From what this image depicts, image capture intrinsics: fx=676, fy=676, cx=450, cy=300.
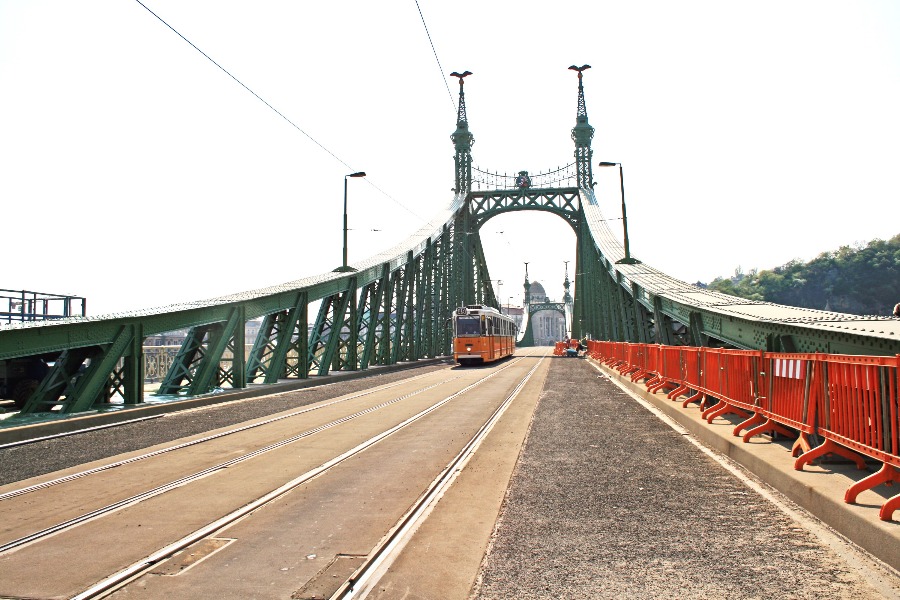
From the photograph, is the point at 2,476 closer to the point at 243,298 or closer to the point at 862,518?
the point at 862,518

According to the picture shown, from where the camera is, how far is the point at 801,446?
6.48 meters

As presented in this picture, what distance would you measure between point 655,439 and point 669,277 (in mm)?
16809

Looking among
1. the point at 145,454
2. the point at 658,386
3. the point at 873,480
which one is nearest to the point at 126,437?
the point at 145,454

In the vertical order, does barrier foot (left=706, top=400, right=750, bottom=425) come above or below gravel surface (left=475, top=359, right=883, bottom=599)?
above

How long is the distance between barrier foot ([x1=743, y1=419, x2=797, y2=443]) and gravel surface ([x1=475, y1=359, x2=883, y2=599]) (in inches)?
24.1

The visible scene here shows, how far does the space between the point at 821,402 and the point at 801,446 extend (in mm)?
642

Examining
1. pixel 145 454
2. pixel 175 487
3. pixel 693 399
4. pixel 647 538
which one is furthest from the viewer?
pixel 693 399

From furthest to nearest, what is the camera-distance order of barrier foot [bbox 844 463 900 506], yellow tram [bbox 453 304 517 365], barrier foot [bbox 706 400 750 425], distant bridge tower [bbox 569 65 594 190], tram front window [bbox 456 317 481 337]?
distant bridge tower [bbox 569 65 594 190] → tram front window [bbox 456 317 481 337] → yellow tram [bbox 453 304 517 365] → barrier foot [bbox 706 400 750 425] → barrier foot [bbox 844 463 900 506]

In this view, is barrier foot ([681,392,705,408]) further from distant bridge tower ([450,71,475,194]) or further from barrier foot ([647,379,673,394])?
distant bridge tower ([450,71,475,194])

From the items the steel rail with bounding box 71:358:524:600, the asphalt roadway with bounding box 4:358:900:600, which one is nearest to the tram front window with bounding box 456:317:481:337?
the steel rail with bounding box 71:358:524:600

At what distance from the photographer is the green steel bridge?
10.3 meters

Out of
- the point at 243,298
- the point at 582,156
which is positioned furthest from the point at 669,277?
the point at 582,156

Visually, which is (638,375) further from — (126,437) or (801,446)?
(126,437)

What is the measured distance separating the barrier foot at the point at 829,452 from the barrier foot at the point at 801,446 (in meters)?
0.23
